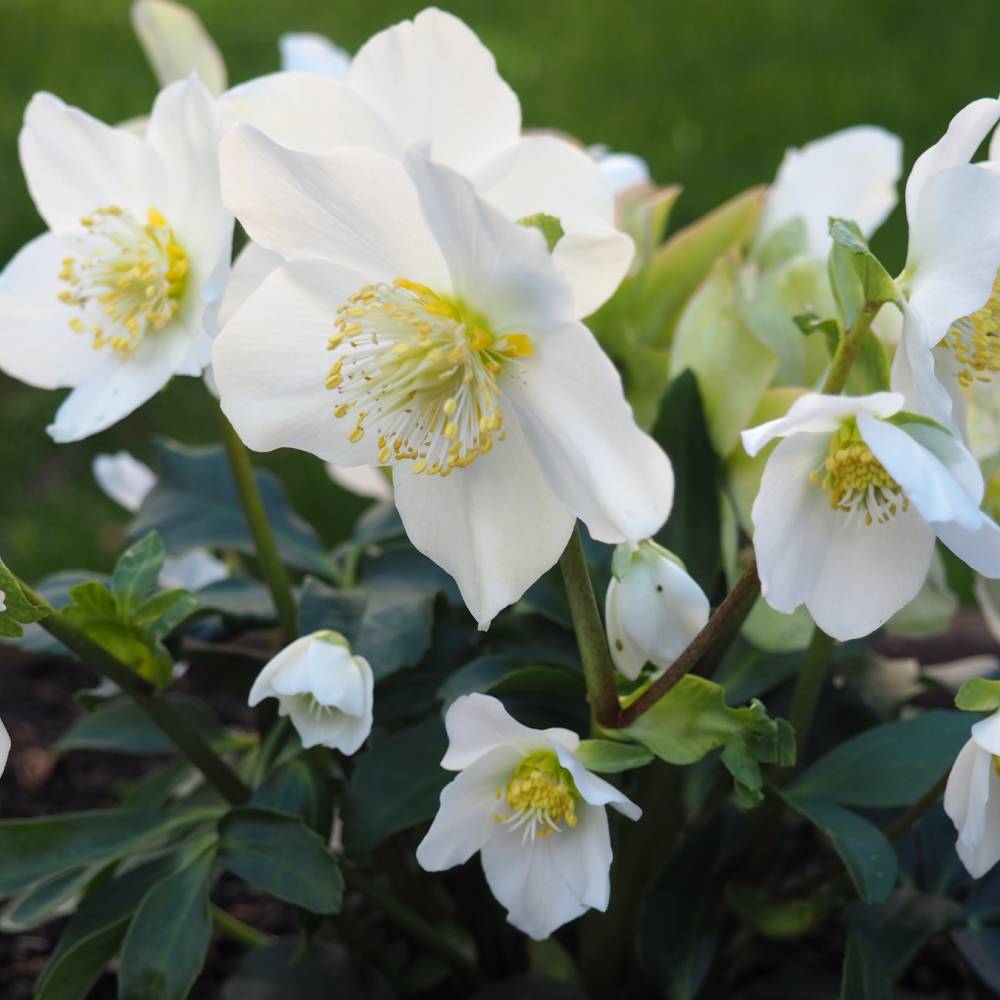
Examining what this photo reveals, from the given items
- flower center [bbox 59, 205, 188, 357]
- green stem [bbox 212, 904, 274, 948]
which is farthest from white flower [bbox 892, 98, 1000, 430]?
green stem [bbox 212, 904, 274, 948]

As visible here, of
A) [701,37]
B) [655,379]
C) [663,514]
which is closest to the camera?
[663,514]

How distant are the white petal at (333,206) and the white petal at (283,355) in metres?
0.01

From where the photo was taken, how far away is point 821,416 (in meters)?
0.63

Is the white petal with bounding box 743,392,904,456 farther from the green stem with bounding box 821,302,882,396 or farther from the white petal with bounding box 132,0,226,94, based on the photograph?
the white petal with bounding box 132,0,226,94

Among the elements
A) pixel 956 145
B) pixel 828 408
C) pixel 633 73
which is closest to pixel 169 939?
pixel 828 408

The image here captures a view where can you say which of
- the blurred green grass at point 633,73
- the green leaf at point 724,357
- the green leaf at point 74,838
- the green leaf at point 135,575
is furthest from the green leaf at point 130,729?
the blurred green grass at point 633,73

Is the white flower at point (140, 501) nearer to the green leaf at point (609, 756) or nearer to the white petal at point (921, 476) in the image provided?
the green leaf at point (609, 756)

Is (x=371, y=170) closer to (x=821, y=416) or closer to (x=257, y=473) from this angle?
(x=821, y=416)

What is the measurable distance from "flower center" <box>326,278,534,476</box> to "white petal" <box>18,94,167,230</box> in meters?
0.25

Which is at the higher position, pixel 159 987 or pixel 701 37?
pixel 159 987

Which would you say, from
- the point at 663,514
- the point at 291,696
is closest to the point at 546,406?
the point at 663,514

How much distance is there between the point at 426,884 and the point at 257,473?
0.35 meters

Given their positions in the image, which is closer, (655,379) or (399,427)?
(399,427)

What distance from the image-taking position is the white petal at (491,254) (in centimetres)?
60
